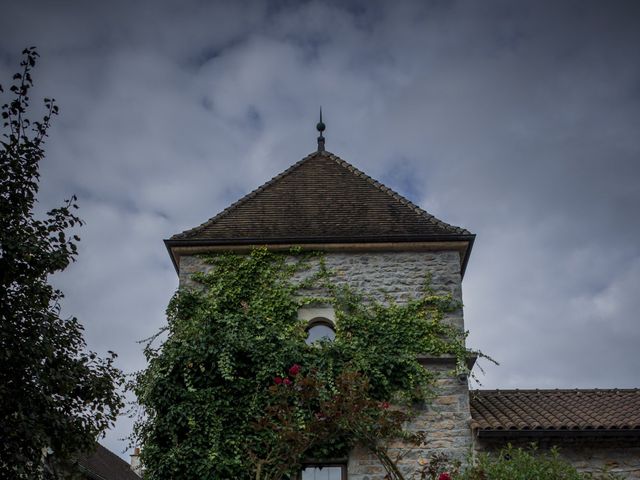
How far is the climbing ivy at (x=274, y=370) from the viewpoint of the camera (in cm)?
1225

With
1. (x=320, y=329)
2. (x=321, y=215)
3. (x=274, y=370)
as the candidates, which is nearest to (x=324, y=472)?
(x=274, y=370)

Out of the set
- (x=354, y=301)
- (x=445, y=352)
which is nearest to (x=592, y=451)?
(x=445, y=352)

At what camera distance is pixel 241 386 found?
13.1 meters

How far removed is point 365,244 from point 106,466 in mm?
19296

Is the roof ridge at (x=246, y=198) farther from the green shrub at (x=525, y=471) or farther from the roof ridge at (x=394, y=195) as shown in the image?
the green shrub at (x=525, y=471)

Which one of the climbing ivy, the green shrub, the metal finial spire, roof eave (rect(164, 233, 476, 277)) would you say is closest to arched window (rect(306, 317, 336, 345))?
the climbing ivy

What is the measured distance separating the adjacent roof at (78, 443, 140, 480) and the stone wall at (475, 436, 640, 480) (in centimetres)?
1645

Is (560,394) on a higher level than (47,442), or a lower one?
higher

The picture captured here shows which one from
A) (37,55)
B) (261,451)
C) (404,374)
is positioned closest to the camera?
(37,55)

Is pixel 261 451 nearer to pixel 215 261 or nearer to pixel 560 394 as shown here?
pixel 215 261

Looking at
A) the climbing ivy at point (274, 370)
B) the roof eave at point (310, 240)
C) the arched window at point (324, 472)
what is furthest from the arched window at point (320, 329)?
the arched window at point (324, 472)

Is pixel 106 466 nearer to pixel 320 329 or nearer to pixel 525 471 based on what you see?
pixel 320 329

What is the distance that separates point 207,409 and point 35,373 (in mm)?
4153

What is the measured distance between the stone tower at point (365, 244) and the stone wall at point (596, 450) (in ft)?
3.32
